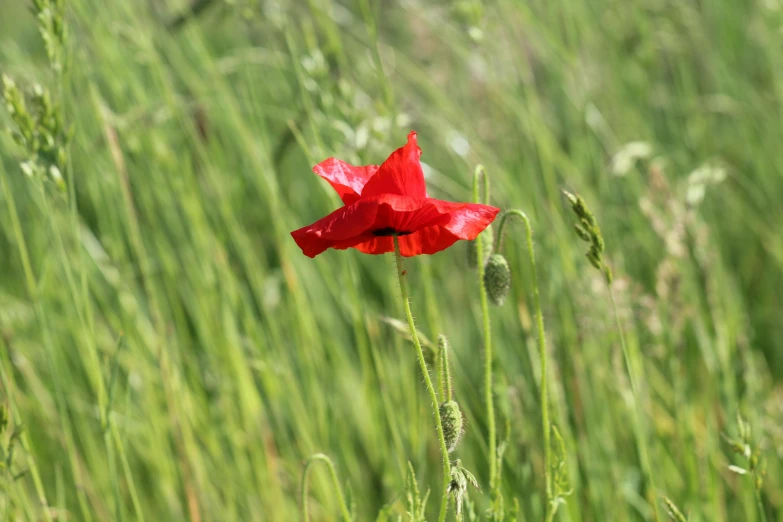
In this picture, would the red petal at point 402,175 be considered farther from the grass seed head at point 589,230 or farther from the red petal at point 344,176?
the grass seed head at point 589,230

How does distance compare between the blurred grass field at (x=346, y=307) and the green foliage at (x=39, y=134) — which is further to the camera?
the blurred grass field at (x=346, y=307)

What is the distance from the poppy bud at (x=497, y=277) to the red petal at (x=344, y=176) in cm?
24

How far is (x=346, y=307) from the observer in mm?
2012

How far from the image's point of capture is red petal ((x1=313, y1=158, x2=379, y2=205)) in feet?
3.17

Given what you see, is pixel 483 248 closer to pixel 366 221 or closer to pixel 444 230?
pixel 444 230

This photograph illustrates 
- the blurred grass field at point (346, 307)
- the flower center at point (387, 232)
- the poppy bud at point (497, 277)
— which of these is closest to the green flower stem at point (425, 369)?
the flower center at point (387, 232)

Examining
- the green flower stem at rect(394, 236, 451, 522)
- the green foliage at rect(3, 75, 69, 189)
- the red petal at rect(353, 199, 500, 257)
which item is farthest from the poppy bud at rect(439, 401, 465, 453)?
the green foliage at rect(3, 75, 69, 189)

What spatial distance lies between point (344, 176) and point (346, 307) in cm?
101

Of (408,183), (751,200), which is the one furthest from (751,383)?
(751,200)

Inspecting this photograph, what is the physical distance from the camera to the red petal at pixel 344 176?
97 centimetres

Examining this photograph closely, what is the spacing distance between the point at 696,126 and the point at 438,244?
1848mm

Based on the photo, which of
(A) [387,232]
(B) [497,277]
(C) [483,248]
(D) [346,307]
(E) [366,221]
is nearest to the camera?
(E) [366,221]

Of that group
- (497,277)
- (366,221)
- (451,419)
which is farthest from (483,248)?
(366,221)

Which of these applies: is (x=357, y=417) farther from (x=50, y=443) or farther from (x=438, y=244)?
(x=438, y=244)
